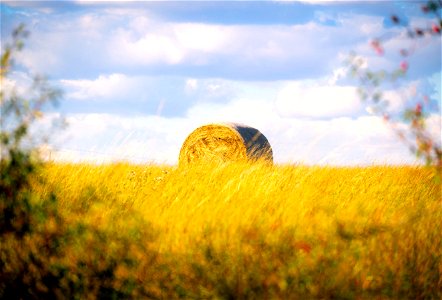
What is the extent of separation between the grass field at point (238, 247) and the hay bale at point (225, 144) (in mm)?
5123

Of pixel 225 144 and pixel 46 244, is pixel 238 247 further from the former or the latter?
pixel 225 144

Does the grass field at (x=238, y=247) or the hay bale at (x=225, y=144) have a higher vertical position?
the grass field at (x=238, y=247)

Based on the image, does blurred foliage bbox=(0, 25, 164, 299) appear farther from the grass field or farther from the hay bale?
the hay bale

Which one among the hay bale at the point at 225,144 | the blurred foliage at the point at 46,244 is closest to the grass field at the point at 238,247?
the blurred foliage at the point at 46,244

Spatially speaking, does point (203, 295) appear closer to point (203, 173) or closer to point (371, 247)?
point (371, 247)

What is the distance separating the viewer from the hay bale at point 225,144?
10406 mm

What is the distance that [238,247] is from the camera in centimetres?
370

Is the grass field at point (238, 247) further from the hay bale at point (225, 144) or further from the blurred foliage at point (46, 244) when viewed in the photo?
the hay bale at point (225, 144)

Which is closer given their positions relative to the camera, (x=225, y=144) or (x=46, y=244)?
(x=46, y=244)

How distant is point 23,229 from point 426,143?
3090 millimetres

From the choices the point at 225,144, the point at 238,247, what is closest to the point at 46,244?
the point at 238,247

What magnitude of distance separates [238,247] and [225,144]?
7.00m

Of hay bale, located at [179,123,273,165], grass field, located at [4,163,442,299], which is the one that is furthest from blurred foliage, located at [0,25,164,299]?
hay bale, located at [179,123,273,165]

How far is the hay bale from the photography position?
10406mm
